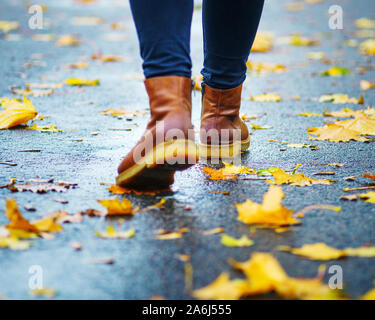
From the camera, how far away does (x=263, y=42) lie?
17.4 ft

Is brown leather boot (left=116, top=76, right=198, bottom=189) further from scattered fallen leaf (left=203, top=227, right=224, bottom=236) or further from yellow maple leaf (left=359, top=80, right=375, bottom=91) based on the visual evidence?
yellow maple leaf (left=359, top=80, right=375, bottom=91)

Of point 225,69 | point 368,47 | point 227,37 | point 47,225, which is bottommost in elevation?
point 47,225

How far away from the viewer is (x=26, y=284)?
1066 millimetres

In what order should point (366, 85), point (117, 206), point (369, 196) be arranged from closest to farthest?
point (117, 206) → point (369, 196) → point (366, 85)

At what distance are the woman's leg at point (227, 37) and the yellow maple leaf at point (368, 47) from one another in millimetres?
3435

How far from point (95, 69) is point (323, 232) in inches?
127

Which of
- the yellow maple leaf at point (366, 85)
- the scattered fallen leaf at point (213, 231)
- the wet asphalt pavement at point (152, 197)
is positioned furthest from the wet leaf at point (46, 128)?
the yellow maple leaf at point (366, 85)

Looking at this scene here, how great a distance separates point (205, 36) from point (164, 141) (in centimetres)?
58

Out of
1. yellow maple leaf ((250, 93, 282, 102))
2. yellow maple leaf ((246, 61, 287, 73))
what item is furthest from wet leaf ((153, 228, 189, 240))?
yellow maple leaf ((246, 61, 287, 73))

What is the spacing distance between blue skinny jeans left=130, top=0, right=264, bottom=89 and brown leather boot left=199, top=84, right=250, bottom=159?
1.7 inches

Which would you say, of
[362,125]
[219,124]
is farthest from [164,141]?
[362,125]

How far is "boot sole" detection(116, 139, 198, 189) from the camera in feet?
4.84

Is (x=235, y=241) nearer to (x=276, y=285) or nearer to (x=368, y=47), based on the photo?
(x=276, y=285)

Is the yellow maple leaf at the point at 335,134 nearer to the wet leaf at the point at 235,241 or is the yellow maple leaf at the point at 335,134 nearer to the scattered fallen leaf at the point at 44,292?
the wet leaf at the point at 235,241
